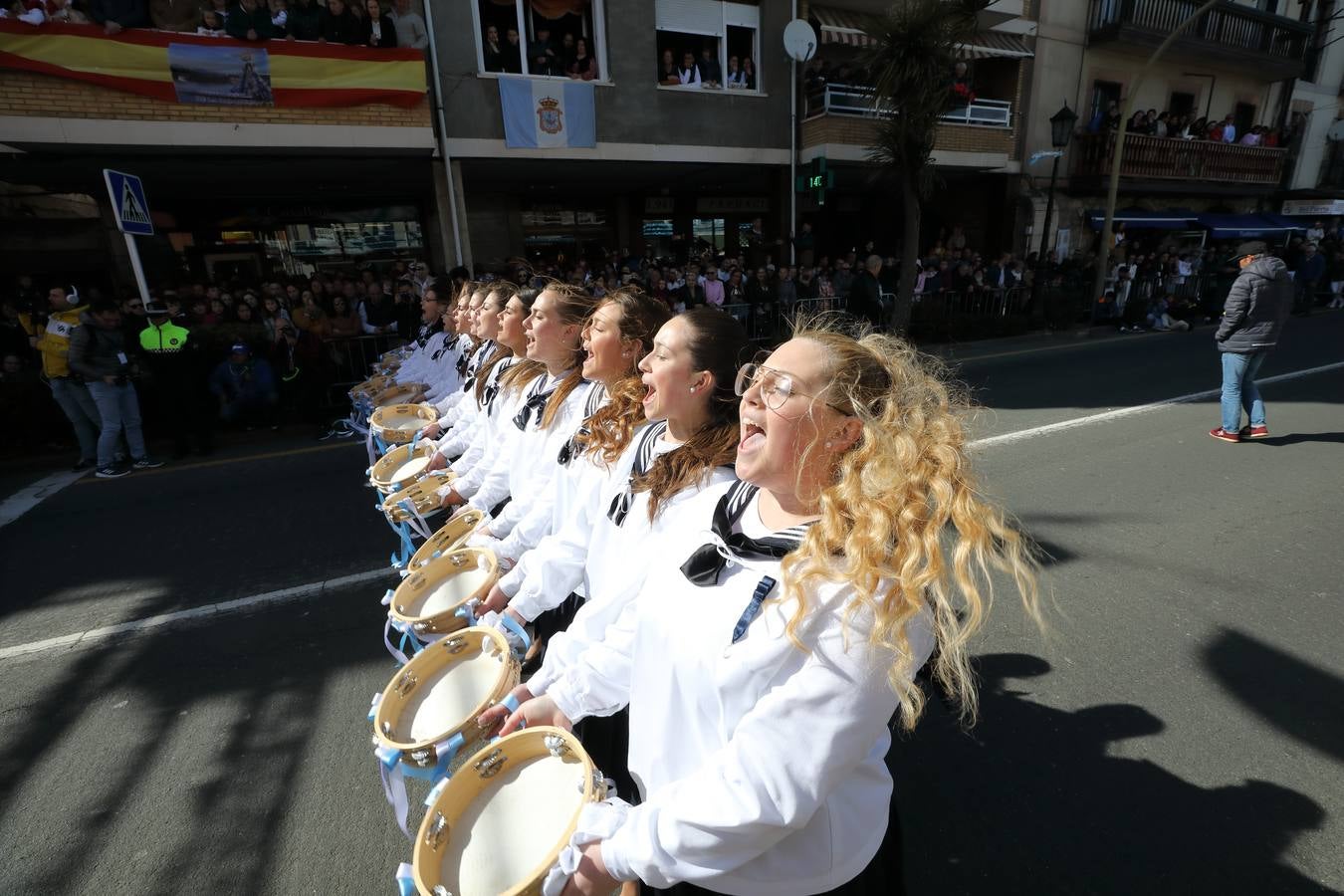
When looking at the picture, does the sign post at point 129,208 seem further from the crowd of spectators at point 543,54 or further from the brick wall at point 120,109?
the crowd of spectators at point 543,54

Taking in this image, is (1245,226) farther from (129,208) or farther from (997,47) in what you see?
(129,208)

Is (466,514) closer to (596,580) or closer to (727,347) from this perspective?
(596,580)

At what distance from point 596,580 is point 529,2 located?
13847mm

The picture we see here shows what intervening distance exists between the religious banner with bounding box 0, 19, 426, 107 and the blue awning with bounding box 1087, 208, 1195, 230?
714 inches

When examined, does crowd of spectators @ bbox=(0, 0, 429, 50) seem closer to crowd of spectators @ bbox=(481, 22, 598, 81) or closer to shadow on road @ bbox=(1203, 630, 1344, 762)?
crowd of spectators @ bbox=(481, 22, 598, 81)

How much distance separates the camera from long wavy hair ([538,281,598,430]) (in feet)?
9.73

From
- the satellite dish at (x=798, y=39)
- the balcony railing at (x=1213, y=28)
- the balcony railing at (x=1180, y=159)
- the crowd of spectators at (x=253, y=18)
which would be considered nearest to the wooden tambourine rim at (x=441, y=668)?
the crowd of spectators at (x=253, y=18)

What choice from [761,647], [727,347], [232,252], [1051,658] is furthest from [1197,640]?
[232,252]

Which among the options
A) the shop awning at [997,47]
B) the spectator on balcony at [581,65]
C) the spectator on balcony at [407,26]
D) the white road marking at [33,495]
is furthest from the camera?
the shop awning at [997,47]

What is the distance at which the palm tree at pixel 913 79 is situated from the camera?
11.4m

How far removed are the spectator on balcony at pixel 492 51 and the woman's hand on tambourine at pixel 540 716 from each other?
13040 mm

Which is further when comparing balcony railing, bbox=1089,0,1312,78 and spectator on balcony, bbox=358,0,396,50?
balcony railing, bbox=1089,0,1312,78

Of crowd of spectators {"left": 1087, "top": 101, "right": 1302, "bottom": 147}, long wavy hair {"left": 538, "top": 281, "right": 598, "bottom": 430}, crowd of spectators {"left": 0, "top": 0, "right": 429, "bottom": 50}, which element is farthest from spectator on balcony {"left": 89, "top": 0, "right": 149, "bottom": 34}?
crowd of spectators {"left": 1087, "top": 101, "right": 1302, "bottom": 147}

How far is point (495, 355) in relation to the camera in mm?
4461
